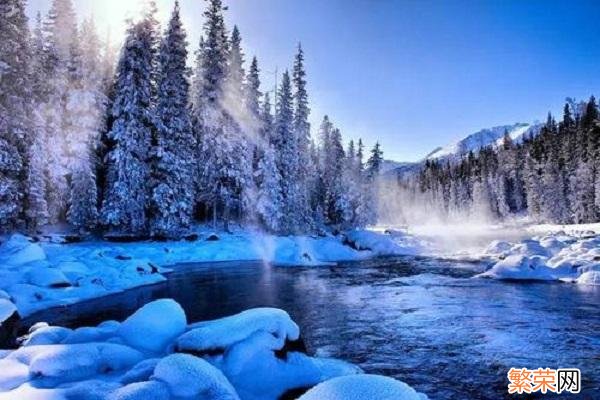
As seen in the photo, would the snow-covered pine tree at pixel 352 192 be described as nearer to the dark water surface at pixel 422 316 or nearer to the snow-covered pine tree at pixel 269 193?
the snow-covered pine tree at pixel 269 193

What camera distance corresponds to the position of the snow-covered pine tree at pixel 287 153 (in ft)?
159

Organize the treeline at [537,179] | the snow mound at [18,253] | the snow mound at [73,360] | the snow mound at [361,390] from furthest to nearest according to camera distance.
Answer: the treeline at [537,179] → the snow mound at [18,253] → the snow mound at [73,360] → the snow mound at [361,390]

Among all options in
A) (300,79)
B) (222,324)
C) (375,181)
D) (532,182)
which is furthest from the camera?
(532,182)

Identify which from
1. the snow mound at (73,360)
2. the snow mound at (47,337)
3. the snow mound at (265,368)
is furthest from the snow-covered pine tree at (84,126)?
the snow mound at (265,368)

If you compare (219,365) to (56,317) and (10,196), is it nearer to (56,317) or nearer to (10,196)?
(56,317)

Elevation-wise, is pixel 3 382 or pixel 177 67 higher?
pixel 177 67

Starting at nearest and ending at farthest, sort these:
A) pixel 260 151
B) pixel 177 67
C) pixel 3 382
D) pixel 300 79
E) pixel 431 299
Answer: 1. pixel 3 382
2. pixel 431 299
3. pixel 177 67
4. pixel 260 151
5. pixel 300 79

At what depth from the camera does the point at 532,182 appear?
8425 centimetres

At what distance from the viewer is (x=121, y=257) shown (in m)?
25.8

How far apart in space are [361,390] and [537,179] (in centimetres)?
8856

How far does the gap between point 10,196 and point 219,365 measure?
23254 millimetres

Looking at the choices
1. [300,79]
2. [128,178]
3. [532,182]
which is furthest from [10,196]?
[532,182]

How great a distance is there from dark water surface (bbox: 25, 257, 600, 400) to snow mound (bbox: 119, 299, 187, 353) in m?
3.83

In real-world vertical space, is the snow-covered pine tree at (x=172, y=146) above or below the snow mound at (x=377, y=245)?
above
